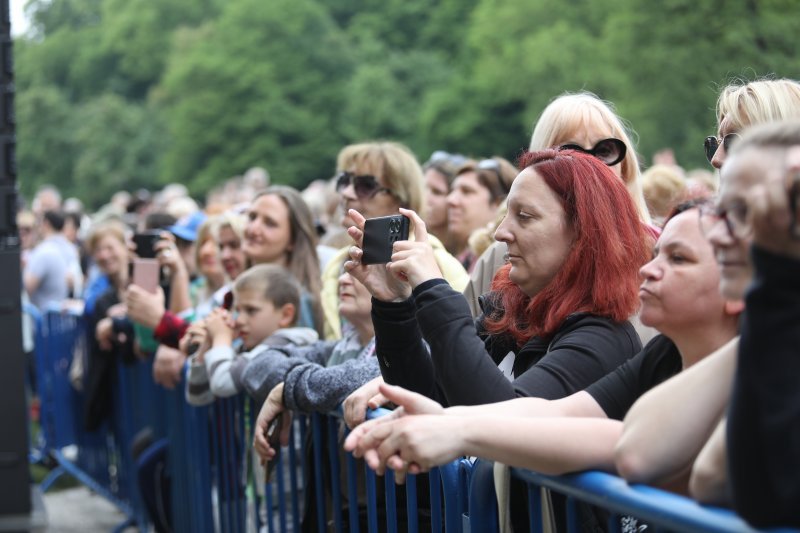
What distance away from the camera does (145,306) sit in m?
7.21

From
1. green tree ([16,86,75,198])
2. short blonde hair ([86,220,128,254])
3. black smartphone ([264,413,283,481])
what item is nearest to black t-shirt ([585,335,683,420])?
black smartphone ([264,413,283,481])

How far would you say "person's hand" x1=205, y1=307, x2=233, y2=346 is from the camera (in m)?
5.85

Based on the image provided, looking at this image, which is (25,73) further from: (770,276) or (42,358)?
(770,276)

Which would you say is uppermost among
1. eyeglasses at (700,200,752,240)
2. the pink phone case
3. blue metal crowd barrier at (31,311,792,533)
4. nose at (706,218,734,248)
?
eyeglasses at (700,200,752,240)

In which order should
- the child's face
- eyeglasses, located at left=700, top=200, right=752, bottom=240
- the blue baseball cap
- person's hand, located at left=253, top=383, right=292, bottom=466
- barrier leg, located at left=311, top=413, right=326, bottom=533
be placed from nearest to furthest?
eyeglasses, located at left=700, top=200, right=752, bottom=240
barrier leg, located at left=311, top=413, right=326, bottom=533
person's hand, located at left=253, top=383, right=292, bottom=466
the child's face
the blue baseball cap

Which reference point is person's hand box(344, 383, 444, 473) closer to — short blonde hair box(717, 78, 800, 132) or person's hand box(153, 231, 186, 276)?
short blonde hair box(717, 78, 800, 132)

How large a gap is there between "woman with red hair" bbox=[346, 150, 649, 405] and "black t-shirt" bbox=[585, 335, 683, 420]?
27cm

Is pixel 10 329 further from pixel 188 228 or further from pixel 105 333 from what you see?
pixel 105 333

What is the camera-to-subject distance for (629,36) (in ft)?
116

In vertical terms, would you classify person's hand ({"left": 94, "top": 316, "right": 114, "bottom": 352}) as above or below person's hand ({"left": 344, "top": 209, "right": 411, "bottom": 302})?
below

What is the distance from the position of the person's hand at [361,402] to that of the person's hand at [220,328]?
6.67ft

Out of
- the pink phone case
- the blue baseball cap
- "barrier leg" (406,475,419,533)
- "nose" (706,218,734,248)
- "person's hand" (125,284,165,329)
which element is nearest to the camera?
"nose" (706,218,734,248)

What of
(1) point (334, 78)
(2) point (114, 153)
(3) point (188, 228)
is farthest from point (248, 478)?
(2) point (114, 153)

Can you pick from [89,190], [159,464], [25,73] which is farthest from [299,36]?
[159,464]
